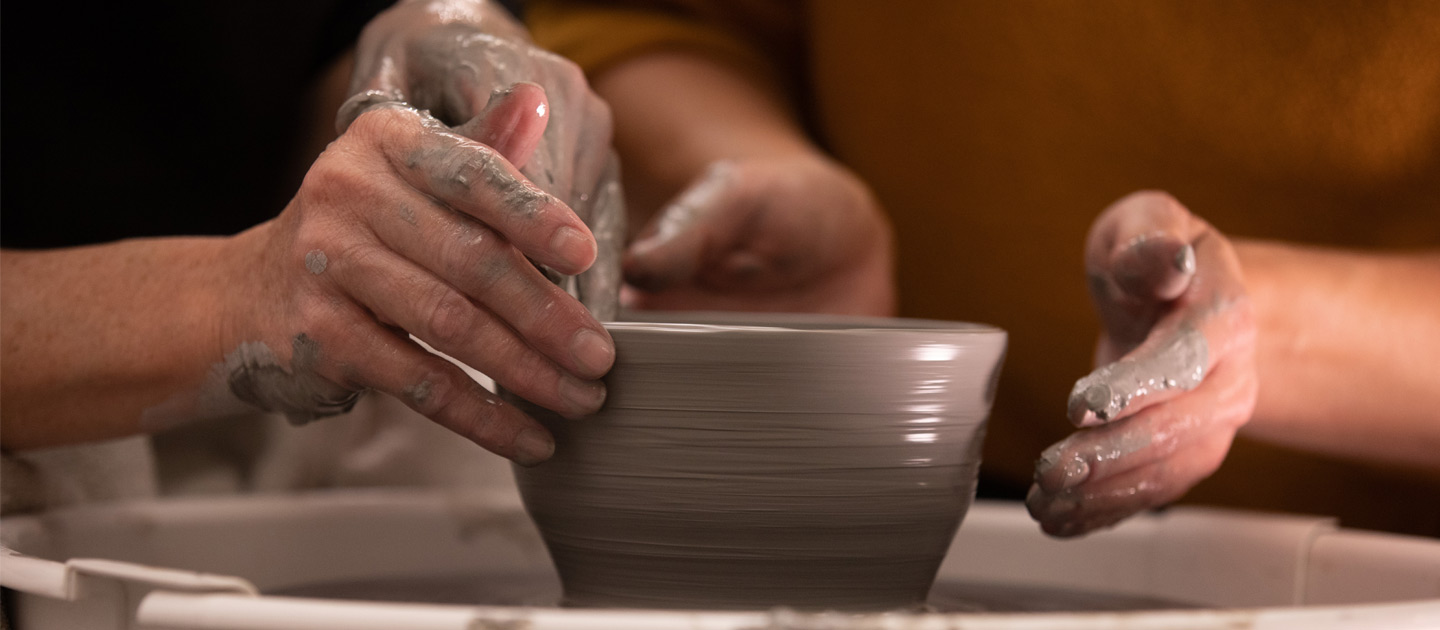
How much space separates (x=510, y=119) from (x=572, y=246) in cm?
9

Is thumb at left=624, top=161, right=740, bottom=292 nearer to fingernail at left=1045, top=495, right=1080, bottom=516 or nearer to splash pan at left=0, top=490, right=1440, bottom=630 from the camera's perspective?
splash pan at left=0, top=490, right=1440, bottom=630

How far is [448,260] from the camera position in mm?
519

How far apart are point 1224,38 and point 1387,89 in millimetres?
150

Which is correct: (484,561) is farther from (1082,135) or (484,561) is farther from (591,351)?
(1082,135)

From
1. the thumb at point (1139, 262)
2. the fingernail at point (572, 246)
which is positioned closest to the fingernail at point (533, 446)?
the fingernail at point (572, 246)

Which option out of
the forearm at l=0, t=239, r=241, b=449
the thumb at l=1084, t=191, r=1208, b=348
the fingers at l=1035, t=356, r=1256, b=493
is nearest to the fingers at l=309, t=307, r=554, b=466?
the forearm at l=0, t=239, r=241, b=449

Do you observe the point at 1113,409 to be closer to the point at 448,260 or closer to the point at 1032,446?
the point at 448,260

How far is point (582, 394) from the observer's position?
1.76 feet

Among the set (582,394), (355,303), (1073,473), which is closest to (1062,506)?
(1073,473)

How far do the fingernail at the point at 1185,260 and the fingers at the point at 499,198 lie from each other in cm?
37

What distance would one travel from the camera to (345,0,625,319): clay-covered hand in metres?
0.67

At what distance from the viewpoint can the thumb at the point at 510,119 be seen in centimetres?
54

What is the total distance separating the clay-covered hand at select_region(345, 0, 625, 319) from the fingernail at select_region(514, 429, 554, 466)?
0.46 ft

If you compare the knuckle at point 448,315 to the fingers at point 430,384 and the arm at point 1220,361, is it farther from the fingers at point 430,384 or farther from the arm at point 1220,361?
the arm at point 1220,361
